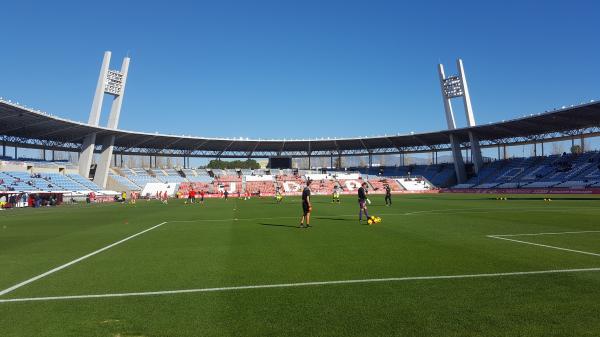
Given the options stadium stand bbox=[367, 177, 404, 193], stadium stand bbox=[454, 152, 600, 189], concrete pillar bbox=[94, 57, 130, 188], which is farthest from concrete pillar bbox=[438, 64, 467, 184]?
concrete pillar bbox=[94, 57, 130, 188]

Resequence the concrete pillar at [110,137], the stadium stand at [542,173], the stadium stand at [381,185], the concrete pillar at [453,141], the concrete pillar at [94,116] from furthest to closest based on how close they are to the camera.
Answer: the stadium stand at [381,185]
the concrete pillar at [453,141]
the concrete pillar at [110,137]
the concrete pillar at [94,116]
the stadium stand at [542,173]

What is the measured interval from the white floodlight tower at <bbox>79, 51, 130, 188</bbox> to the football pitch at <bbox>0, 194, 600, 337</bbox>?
6229 centimetres

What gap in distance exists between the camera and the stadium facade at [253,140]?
196ft

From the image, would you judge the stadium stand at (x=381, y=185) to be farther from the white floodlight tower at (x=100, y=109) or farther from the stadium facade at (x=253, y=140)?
the white floodlight tower at (x=100, y=109)

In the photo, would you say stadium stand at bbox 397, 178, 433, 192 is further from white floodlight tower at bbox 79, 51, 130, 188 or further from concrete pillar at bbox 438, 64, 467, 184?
white floodlight tower at bbox 79, 51, 130, 188

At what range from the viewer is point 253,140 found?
89.2 metres

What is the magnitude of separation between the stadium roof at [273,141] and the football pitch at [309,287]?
49440 mm

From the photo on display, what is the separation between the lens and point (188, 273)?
7.89 m

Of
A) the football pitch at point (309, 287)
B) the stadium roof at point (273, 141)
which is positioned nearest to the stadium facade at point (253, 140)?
the stadium roof at point (273, 141)

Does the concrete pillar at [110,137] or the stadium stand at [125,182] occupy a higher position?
the concrete pillar at [110,137]

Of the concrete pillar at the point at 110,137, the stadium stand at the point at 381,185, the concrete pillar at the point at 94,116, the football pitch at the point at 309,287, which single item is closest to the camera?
the football pitch at the point at 309,287

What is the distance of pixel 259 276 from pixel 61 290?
10.8ft

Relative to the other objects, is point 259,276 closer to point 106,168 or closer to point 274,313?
point 274,313

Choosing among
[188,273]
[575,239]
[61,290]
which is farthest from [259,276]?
[575,239]
